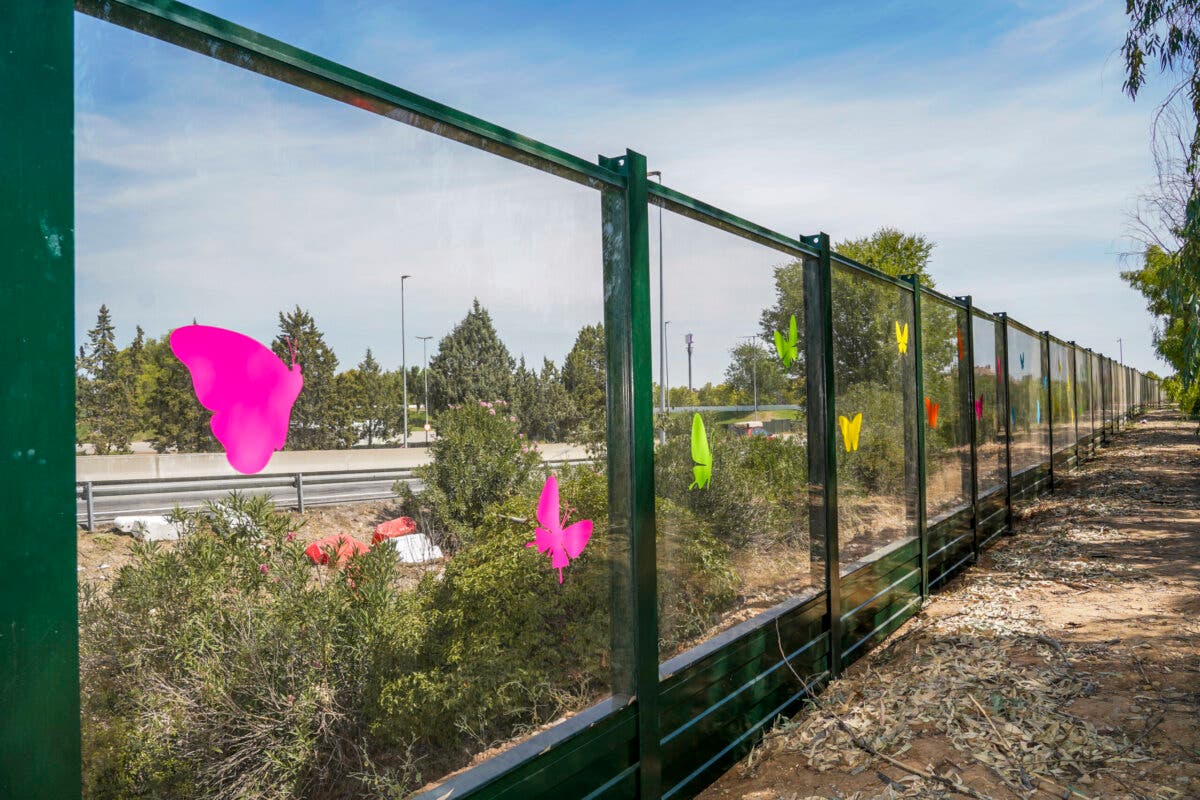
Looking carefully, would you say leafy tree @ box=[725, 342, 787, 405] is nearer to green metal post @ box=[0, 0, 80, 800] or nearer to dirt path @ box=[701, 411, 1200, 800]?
dirt path @ box=[701, 411, 1200, 800]

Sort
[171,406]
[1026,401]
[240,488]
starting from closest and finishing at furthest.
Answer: [171,406], [240,488], [1026,401]

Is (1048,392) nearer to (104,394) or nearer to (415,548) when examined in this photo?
(415,548)

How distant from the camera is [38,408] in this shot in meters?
1.42

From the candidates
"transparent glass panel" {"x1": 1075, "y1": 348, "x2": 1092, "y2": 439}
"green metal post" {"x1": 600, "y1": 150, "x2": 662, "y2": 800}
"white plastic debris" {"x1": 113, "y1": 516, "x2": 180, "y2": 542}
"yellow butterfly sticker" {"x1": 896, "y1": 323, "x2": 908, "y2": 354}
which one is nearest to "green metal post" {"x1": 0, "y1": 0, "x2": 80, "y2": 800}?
"white plastic debris" {"x1": 113, "y1": 516, "x2": 180, "y2": 542}

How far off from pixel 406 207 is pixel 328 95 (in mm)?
316

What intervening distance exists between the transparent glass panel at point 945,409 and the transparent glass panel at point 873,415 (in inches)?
20.0

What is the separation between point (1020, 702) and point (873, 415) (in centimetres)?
200

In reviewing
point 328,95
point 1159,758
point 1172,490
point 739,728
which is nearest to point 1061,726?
point 1159,758

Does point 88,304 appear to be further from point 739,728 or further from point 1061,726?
point 1061,726

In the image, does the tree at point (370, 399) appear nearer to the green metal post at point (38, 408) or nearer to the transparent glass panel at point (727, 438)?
the green metal post at point (38, 408)

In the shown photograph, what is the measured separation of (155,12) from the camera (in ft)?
5.32

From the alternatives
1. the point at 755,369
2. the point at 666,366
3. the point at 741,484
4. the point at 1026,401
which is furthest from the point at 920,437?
the point at 1026,401

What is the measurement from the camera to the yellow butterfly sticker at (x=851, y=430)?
4922 mm

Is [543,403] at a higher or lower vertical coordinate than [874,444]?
higher
